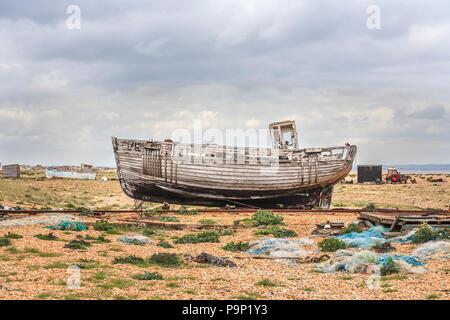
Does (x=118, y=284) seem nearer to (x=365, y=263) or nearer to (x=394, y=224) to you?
(x=365, y=263)

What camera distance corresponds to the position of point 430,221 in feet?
54.1

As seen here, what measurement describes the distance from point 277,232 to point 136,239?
19.0 ft

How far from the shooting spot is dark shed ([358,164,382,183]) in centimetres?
6512

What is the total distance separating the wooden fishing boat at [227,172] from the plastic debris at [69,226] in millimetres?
9123

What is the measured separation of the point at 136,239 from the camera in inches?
627

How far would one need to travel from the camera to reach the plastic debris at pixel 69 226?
17344 mm

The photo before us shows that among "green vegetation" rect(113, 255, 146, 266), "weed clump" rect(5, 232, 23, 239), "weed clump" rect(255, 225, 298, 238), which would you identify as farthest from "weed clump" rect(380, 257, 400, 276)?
"weed clump" rect(5, 232, 23, 239)

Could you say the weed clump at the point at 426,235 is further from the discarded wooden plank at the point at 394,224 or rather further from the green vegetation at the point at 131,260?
the green vegetation at the point at 131,260

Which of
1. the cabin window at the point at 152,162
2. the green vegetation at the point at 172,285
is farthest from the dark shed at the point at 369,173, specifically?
the green vegetation at the point at 172,285

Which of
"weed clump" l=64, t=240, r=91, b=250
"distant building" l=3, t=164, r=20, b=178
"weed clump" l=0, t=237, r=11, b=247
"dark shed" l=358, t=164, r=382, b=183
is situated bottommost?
"weed clump" l=64, t=240, r=91, b=250

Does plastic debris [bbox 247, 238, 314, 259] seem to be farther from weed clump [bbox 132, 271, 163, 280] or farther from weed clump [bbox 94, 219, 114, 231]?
weed clump [bbox 94, 219, 114, 231]

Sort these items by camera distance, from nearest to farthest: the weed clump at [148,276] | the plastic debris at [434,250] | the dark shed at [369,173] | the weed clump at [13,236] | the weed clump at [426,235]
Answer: the weed clump at [148,276], the plastic debris at [434,250], the weed clump at [426,235], the weed clump at [13,236], the dark shed at [369,173]

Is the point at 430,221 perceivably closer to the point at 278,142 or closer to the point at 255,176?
the point at 255,176
